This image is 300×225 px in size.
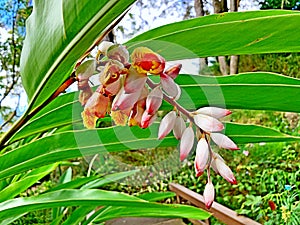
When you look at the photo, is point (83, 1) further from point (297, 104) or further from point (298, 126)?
point (298, 126)

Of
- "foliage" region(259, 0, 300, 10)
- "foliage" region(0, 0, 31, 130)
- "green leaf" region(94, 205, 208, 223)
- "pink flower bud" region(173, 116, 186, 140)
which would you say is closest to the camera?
"pink flower bud" region(173, 116, 186, 140)

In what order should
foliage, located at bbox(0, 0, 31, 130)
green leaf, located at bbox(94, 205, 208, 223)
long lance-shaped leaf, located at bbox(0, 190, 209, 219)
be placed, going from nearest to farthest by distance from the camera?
long lance-shaped leaf, located at bbox(0, 190, 209, 219) → green leaf, located at bbox(94, 205, 208, 223) → foliage, located at bbox(0, 0, 31, 130)

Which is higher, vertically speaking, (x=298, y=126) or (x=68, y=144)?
(x=68, y=144)

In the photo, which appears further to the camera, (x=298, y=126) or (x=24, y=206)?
(x=298, y=126)

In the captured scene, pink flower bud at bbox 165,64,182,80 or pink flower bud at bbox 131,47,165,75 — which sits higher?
pink flower bud at bbox 131,47,165,75

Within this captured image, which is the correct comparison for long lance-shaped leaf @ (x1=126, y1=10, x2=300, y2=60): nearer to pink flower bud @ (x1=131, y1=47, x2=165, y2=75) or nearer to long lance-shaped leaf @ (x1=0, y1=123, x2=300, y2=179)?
pink flower bud @ (x1=131, y1=47, x2=165, y2=75)

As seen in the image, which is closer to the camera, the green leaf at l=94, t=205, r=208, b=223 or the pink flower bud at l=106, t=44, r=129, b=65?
the pink flower bud at l=106, t=44, r=129, b=65

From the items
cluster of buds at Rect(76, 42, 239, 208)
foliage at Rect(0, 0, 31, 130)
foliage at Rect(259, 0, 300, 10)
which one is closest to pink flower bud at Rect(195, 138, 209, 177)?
cluster of buds at Rect(76, 42, 239, 208)

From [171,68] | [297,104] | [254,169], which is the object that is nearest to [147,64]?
[171,68]
